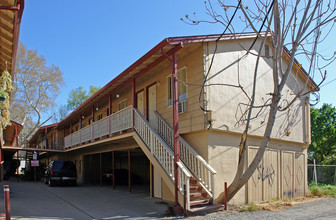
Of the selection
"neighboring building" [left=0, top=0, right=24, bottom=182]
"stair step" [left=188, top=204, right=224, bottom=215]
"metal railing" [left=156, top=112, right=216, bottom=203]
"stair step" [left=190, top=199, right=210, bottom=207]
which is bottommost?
"stair step" [left=188, top=204, right=224, bottom=215]

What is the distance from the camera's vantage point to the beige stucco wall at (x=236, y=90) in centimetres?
1093

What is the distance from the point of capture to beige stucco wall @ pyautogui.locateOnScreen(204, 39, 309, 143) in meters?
10.9

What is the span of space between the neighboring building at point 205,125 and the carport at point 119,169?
5.05m

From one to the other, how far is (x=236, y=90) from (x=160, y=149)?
12.2 ft

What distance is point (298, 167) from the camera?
14.1 m

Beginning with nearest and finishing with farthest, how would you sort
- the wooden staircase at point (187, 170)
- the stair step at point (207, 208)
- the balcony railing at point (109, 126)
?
the stair step at point (207, 208) → the wooden staircase at point (187, 170) → the balcony railing at point (109, 126)

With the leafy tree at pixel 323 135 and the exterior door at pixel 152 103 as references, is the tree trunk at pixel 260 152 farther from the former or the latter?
the leafy tree at pixel 323 135

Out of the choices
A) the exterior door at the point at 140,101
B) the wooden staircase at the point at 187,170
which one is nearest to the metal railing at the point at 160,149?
the wooden staircase at the point at 187,170

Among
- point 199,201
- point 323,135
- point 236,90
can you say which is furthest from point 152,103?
point 323,135

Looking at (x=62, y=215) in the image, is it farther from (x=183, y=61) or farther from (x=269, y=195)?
(x=269, y=195)

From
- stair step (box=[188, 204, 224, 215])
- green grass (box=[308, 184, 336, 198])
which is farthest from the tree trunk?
green grass (box=[308, 184, 336, 198])

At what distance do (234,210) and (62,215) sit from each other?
17.5 feet

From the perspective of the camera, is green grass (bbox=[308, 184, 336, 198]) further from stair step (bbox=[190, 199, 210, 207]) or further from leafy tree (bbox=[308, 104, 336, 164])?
leafy tree (bbox=[308, 104, 336, 164])

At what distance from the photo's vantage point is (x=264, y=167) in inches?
477
